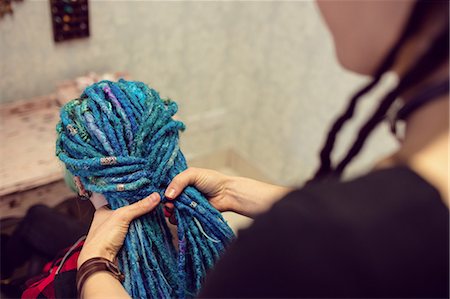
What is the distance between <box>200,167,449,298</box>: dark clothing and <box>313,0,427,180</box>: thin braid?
134mm

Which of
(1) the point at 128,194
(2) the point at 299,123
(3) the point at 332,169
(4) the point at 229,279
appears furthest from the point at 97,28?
(4) the point at 229,279

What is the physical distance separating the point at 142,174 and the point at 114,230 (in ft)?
0.35

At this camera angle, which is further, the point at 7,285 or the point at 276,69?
the point at 276,69

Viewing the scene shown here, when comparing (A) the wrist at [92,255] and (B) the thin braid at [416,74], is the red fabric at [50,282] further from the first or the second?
(B) the thin braid at [416,74]

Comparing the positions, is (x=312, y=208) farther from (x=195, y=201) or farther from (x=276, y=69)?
(x=276, y=69)

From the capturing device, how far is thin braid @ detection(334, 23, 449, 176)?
Answer: 0.49 meters

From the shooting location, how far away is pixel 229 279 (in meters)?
0.49

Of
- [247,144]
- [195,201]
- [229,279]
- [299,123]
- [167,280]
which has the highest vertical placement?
[229,279]

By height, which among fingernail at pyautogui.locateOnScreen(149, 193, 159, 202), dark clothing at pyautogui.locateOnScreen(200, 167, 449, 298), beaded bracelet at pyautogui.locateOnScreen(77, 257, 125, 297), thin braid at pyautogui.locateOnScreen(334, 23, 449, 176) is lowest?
beaded bracelet at pyautogui.locateOnScreen(77, 257, 125, 297)

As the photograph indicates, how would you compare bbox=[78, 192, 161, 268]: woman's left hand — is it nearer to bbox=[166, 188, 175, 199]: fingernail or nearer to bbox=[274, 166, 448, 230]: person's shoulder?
bbox=[166, 188, 175, 199]: fingernail

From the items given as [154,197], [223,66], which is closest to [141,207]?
[154,197]

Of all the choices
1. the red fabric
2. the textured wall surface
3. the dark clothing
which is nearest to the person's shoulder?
the dark clothing

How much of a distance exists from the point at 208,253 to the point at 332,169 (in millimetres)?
312

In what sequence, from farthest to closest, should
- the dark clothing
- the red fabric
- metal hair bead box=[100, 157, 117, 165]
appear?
the red fabric, metal hair bead box=[100, 157, 117, 165], the dark clothing
